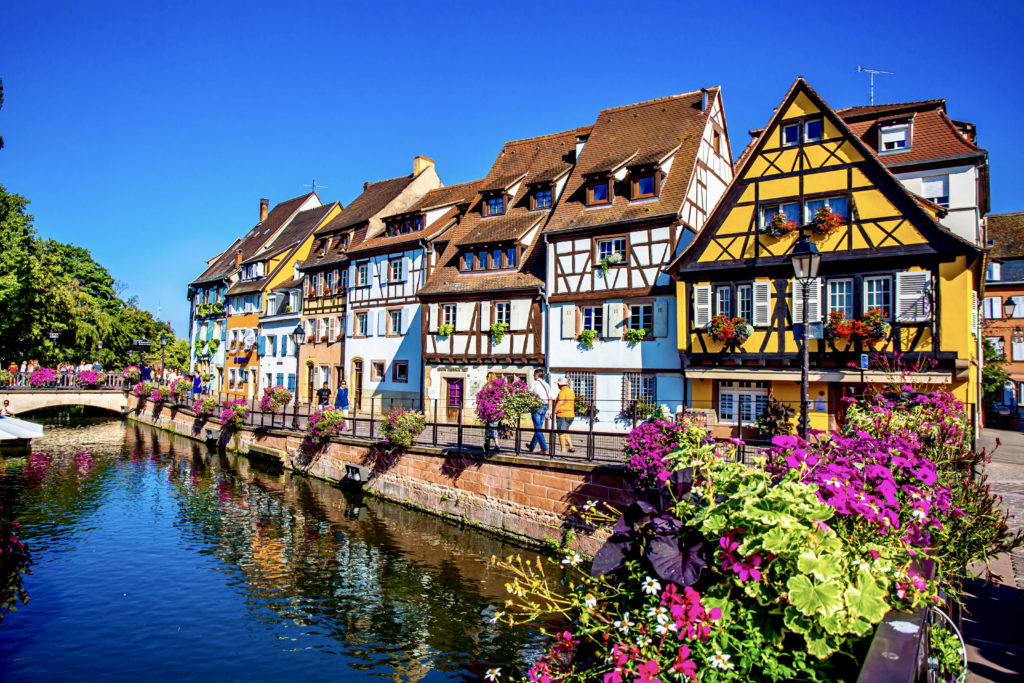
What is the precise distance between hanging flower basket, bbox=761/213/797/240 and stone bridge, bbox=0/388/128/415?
38869 millimetres

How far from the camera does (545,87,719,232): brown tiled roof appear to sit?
2359 cm

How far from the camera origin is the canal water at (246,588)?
34.1 feet

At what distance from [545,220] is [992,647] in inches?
897

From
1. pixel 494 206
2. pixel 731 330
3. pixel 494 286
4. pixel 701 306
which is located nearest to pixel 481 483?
pixel 731 330

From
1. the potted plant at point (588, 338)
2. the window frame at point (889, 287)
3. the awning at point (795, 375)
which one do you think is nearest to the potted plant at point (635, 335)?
the potted plant at point (588, 338)

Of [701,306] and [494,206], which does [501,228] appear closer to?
[494,206]

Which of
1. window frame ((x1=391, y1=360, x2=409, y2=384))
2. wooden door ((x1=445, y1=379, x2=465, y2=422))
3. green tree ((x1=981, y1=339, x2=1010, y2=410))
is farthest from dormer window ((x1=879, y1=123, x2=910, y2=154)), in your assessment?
window frame ((x1=391, y1=360, x2=409, y2=384))

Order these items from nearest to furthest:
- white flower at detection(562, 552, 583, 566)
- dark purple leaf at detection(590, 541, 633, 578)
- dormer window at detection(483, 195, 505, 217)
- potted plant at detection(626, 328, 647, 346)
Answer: dark purple leaf at detection(590, 541, 633, 578)
white flower at detection(562, 552, 583, 566)
potted plant at detection(626, 328, 647, 346)
dormer window at detection(483, 195, 505, 217)

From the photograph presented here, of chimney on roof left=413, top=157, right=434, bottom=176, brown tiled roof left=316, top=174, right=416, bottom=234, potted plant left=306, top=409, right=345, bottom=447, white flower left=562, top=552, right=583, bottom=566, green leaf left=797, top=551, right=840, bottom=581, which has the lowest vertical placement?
potted plant left=306, top=409, right=345, bottom=447

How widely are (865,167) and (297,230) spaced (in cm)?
3853

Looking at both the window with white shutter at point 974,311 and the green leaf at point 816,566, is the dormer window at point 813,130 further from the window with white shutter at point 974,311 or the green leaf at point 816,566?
the green leaf at point 816,566

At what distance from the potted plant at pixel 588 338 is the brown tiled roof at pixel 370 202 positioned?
55.1ft

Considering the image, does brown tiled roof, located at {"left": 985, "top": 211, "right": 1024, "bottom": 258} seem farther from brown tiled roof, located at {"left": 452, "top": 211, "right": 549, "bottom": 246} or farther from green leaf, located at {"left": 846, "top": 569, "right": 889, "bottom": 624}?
green leaf, located at {"left": 846, "top": 569, "right": 889, "bottom": 624}

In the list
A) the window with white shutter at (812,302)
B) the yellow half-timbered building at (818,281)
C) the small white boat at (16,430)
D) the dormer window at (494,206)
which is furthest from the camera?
the dormer window at (494,206)
